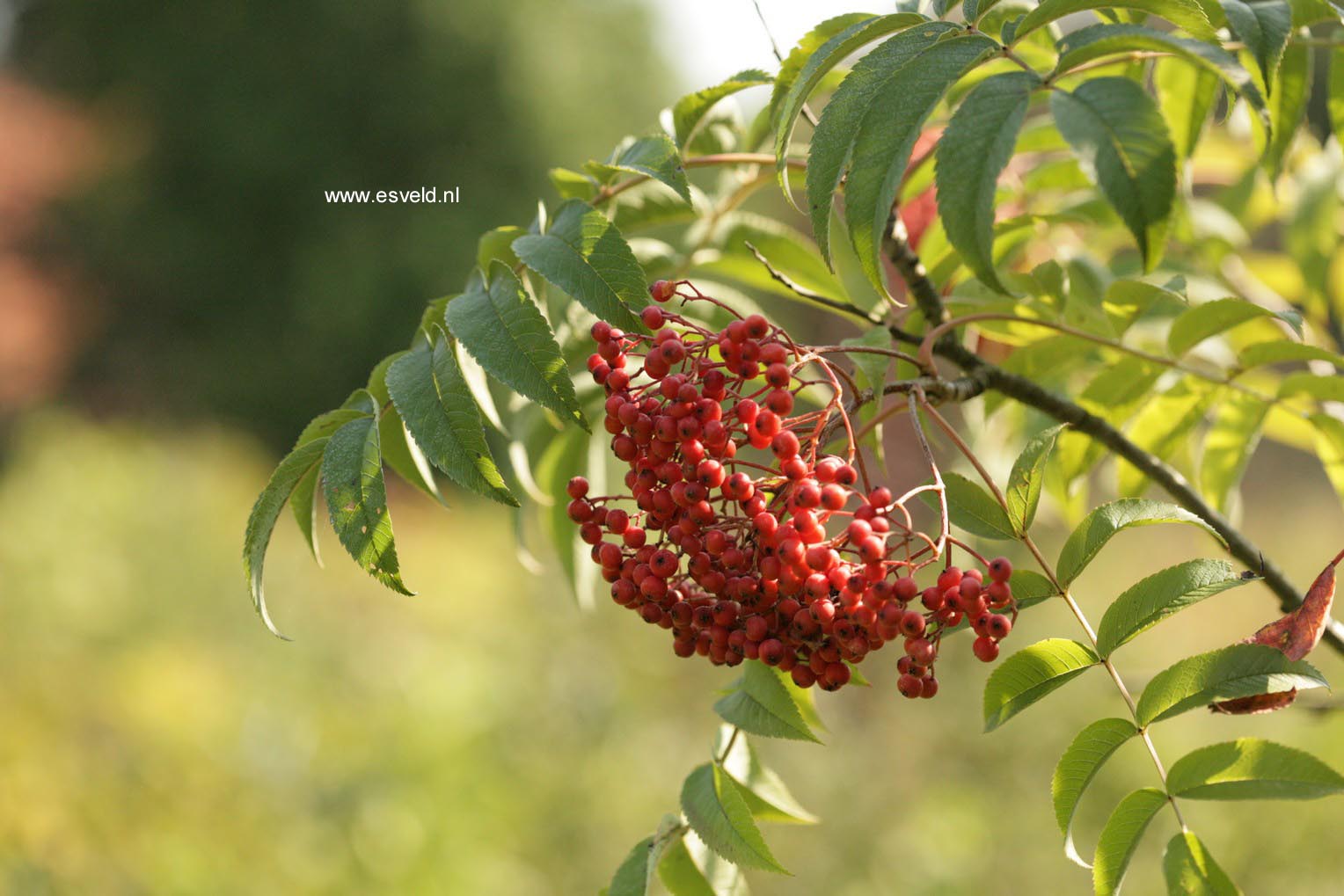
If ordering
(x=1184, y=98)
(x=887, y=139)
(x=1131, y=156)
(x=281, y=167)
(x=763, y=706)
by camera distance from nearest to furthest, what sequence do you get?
(x=1131, y=156), (x=887, y=139), (x=763, y=706), (x=1184, y=98), (x=281, y=167)

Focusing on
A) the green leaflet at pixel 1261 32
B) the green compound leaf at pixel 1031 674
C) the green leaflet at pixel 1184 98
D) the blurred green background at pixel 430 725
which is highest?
the green leaflet at pixel 1261 32

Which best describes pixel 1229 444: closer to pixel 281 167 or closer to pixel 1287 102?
pixel 1287 102

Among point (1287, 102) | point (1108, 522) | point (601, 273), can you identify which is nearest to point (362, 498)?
point (601, 273)

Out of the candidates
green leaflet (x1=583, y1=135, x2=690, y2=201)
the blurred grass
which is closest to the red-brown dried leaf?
green leaflet (x1=583, y1=135, x2=690, y2=201)

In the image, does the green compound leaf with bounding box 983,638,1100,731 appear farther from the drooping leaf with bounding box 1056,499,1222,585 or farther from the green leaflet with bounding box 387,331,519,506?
the green leaflet with bounding box 387,331,519,506

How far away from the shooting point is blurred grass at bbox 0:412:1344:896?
292cm

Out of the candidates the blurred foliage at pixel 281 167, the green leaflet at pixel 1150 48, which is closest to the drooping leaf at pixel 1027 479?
the green leaflet at pixel 1150 48

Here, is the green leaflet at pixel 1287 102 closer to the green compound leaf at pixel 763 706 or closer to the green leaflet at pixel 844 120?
the green leaflet at pixel 844 120

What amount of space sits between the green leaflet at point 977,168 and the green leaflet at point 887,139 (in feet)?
0.14

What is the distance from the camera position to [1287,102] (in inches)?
45.7

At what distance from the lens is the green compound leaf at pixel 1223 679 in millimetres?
800

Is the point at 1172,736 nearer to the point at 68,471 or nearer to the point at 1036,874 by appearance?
the point at 1036,874

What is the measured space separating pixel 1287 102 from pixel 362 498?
1056 millimetres

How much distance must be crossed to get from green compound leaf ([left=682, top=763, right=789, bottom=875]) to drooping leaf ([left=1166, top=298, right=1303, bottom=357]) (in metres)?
0.68
